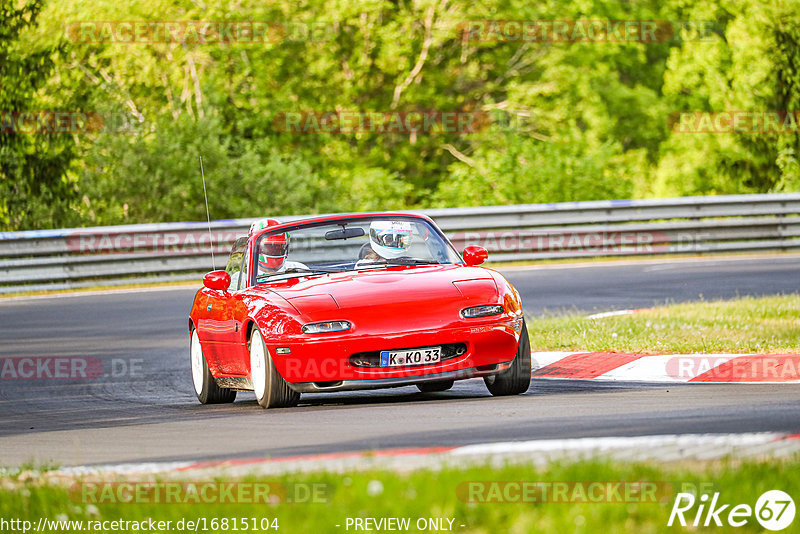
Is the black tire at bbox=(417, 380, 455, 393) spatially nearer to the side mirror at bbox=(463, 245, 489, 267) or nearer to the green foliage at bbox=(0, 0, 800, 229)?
the side mirror at bbox=(463, 245, 489, 267)

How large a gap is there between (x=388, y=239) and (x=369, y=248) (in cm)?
17

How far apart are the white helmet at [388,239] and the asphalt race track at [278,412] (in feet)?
3.71

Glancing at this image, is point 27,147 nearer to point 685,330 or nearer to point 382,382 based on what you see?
point 685,330

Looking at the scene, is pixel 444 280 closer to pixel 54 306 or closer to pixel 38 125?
pixel 54 306

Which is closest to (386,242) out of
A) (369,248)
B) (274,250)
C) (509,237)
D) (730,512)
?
(369,248)

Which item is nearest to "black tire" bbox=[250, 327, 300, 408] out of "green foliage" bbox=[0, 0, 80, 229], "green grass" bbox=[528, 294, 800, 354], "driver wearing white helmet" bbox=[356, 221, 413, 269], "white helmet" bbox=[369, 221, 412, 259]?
"driver wearing white helmet" bbox=[356, 221, 413, 269]

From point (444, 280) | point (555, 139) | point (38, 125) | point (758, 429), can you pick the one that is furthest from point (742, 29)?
point (758, 429)

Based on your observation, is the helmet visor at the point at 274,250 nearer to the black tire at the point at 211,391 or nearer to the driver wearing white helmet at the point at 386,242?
the driver wearing white helmet at the point at 386,242

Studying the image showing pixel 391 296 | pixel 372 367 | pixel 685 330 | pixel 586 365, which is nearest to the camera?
pixel 372 367

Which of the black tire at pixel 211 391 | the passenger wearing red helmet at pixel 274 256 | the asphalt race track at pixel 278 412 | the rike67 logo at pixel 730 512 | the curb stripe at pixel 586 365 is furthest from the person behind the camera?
the curb stripe at pixel 586 365

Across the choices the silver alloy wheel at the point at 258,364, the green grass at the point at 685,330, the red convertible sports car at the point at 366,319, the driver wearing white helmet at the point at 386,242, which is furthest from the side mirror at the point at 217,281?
the green grass at the point at 685,330

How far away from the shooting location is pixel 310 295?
903cm

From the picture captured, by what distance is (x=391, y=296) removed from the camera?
889cm

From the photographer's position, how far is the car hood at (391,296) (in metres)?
8.70
